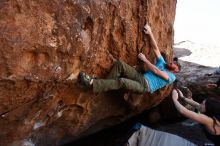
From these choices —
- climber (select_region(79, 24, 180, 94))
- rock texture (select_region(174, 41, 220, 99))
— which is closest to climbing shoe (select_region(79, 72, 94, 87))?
climber (select_region(79, 24, 180, 94))

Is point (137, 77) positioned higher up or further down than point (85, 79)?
further down

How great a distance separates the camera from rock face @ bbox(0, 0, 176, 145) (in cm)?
373

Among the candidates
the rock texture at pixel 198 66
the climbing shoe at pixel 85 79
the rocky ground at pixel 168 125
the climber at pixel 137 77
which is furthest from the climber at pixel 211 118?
the rock texture at pixel 198 66

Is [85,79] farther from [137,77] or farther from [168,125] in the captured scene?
[168,125]

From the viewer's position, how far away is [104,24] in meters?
4.74

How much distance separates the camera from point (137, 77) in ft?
17.3

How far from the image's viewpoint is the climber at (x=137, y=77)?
468 cm

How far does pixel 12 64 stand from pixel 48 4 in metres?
0.92

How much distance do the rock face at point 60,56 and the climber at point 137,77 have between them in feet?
0.60

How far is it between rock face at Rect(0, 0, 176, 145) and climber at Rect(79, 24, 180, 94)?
18cm

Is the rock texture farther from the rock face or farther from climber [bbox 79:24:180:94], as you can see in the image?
climber [bbox 79:24:180:94]

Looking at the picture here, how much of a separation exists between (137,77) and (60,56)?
64.3 inches

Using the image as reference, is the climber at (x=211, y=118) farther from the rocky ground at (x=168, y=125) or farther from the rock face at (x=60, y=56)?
the rocky ground at (x=168, y=125)

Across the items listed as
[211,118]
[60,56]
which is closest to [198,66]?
[211,118]
